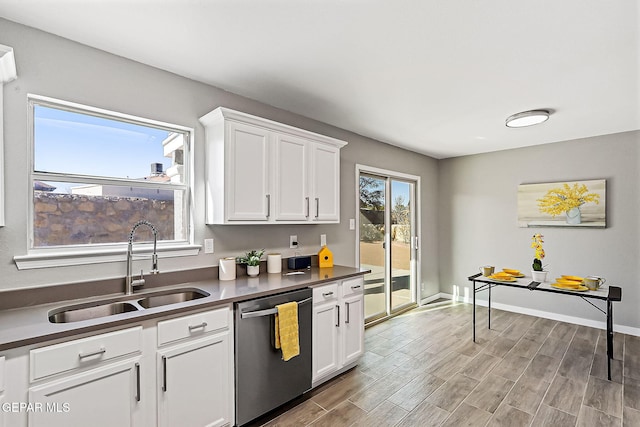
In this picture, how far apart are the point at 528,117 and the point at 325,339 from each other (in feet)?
9.63

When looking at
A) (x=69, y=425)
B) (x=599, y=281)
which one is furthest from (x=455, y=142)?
(x=69, y=425)

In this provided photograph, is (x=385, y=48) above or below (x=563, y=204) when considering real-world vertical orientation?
above

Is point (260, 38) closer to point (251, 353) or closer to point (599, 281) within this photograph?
point (251, 353)

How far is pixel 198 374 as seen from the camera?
187 centimetres

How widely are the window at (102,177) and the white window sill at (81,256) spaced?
0.05 m

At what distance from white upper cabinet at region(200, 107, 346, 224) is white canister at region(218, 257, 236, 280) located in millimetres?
335

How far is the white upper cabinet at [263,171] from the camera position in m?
2.41

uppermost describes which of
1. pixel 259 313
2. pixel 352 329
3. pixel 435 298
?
pixel 259 313

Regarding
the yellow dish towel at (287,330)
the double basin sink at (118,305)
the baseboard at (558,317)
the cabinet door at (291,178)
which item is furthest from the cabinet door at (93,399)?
the baseboard at (558,317)

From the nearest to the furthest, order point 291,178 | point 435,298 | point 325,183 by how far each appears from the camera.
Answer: point 291,178 → point 325,183 → point 435,298

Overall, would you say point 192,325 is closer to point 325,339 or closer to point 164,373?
point 164,373

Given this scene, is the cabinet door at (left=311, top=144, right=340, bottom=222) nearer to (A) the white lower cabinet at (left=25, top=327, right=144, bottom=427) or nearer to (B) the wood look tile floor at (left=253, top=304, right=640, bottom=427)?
(B) the wood look tile floor at (left=253, top=304, right=640, bottom=427)

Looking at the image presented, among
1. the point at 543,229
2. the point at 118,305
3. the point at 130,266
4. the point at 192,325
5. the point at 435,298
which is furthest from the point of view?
the point at 435,298

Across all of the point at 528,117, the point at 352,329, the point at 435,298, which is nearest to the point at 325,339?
the point at 352,329
